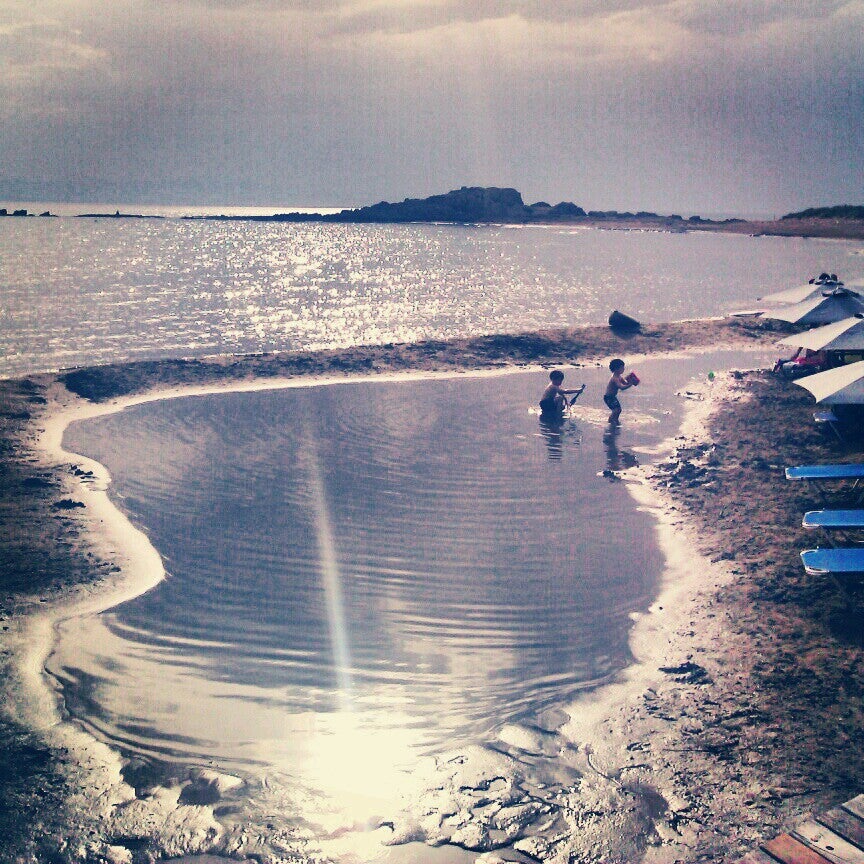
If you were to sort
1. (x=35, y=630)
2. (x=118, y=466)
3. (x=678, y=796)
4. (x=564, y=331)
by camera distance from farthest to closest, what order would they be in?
(x=564, y=331)
(x=118, y=466)
(x=35, y=630)
(x=678, y=796)

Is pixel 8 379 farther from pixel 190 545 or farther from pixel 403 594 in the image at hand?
pixel 403 594

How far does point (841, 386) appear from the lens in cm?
1470

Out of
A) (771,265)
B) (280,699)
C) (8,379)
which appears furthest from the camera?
(771,265)

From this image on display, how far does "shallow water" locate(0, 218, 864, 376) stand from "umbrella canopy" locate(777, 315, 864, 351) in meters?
19.5

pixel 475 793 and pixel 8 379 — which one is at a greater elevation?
pixel 8 379

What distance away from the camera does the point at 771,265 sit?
256 feet

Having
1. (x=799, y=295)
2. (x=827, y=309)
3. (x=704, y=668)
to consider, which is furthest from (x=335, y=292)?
(x=704, y=668)

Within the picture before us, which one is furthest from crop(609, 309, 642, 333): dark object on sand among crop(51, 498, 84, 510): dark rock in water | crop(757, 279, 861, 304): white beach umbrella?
crop(51, 498, 84, 510): dark rock in water

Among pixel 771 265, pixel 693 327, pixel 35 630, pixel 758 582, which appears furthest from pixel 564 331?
pixel 771 265

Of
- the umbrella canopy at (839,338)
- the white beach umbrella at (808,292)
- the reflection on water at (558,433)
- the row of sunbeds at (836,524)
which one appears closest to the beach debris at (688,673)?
the row of sunbeds at (836,524)

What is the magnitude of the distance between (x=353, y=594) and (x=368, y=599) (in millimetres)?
261

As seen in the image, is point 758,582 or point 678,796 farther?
point 758,582

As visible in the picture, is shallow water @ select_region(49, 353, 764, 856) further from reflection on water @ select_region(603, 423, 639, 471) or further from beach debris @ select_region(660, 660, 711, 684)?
beach debris @ select_region(660, 660, 711, 684)

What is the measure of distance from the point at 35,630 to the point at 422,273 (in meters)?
69.7
